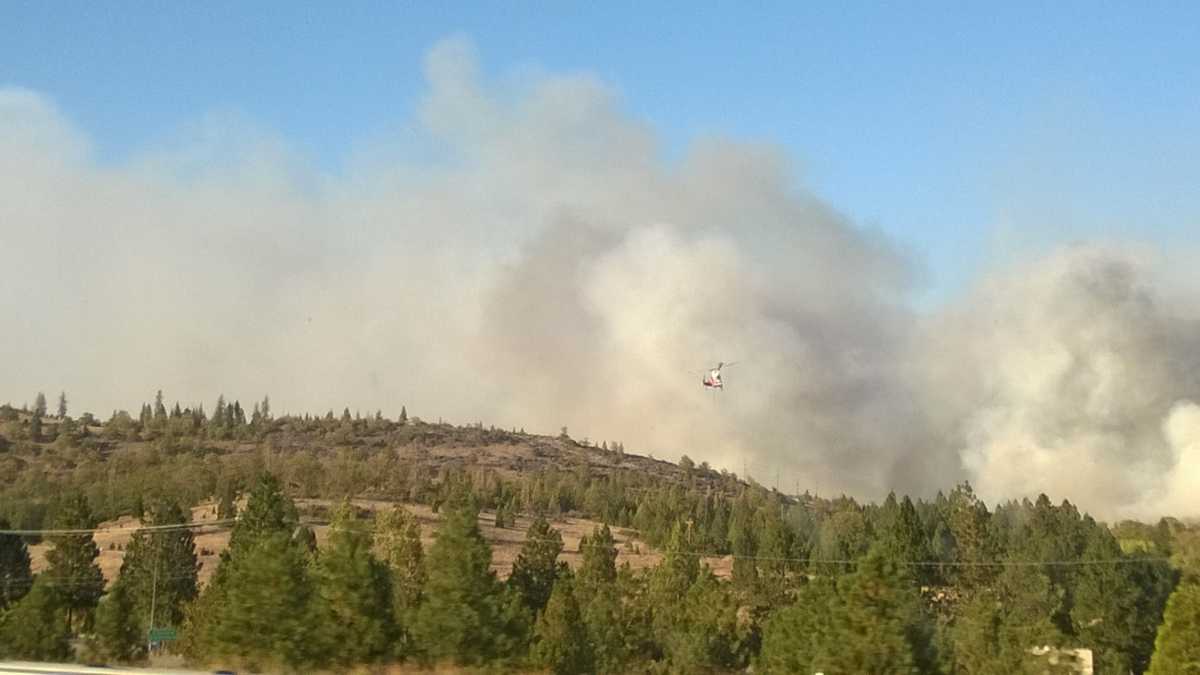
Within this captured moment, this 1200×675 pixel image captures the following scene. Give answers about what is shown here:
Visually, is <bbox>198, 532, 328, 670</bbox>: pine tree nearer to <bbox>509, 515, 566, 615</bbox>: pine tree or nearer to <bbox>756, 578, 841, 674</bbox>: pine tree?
<bbox>756, 578, 841, 674</bbox>: pine tree

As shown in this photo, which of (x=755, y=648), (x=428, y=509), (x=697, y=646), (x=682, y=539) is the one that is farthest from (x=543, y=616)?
(x=428, y=509)

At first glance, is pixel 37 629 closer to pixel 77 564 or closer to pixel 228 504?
pixel 77 564

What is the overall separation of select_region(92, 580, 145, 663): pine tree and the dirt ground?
39.4 meters

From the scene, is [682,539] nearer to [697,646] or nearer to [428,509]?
[697,646]

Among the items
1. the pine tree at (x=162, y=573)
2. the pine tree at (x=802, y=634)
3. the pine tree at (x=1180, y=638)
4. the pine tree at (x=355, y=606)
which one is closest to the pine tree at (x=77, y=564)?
the pine tree at (x=162, y=573)

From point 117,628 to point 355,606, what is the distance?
3300 cm

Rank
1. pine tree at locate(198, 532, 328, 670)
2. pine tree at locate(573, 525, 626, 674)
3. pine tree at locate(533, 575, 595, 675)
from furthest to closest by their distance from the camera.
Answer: pine tree at locate(573, 525, 626, 674), pine tree at locate(533, 575, 595, 675), pine tree at locate(198, 532, 328, 670)

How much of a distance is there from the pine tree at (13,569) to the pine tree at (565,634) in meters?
39.4

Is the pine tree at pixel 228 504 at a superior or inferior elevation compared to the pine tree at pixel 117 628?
superior

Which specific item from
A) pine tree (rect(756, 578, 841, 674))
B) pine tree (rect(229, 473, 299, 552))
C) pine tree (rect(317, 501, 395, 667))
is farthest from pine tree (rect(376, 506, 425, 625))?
pine tree (rect(317, 501, 395, 667))

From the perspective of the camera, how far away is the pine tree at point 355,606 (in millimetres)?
36844

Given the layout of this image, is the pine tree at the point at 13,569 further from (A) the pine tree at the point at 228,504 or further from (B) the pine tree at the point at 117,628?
(A) the pine tree at the point at 228,504

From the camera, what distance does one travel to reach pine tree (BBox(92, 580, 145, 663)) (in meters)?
60.7

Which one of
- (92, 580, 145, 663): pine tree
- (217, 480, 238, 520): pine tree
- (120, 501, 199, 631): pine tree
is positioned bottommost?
(92, 580, 145, 663): pine tree
